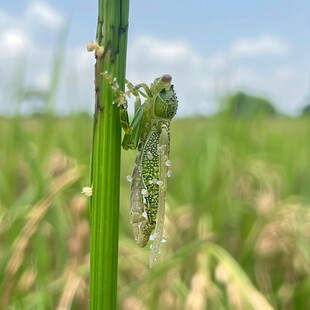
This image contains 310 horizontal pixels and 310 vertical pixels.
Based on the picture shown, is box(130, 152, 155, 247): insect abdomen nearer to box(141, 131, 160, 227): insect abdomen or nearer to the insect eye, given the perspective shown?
box(141, 131, 160, 227): insect abdomen

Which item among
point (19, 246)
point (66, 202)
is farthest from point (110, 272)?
point (66, 202)

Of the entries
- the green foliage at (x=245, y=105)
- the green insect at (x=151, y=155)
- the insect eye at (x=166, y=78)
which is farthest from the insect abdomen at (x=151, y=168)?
the green foliage at (x=245, y=105)

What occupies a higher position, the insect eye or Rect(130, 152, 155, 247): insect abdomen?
the insect eye

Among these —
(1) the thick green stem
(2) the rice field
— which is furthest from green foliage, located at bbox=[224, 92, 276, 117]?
(1) the thick green stem

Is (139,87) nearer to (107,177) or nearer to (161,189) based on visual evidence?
(161,189)

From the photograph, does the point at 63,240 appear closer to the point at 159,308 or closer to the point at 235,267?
the point at 159,308


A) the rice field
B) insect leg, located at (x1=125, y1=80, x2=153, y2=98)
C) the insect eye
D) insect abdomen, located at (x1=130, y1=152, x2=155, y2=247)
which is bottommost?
the rice field

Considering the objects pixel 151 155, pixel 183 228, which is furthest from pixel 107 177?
pixel 183 228
